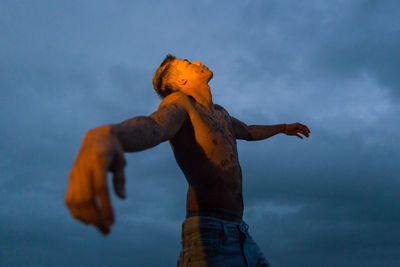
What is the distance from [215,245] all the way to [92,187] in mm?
2038

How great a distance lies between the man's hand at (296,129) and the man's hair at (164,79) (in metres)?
2.15

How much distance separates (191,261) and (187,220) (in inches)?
18.6

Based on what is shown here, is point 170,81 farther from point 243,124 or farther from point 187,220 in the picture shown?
point 187,220

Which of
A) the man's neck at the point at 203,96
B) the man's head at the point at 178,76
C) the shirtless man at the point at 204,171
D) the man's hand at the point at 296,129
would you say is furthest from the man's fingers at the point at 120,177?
the man's hand at the point at 296,129

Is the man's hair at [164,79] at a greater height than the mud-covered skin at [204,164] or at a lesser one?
greater

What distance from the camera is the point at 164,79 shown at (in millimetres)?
5234

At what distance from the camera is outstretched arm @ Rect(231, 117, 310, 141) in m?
5.65

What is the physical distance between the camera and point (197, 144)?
412 centimetres

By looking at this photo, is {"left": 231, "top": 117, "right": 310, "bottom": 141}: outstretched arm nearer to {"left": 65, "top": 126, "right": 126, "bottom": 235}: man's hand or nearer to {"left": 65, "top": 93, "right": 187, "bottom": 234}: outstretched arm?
{"left": 65, "top": 93, "right": 187, "bottom": 234}: outstretched arm

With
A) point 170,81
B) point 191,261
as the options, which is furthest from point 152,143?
point 170,81

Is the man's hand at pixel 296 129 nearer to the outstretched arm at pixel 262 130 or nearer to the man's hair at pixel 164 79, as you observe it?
the outstretched arm at pixel 262 130

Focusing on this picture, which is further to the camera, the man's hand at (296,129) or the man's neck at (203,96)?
the man's hand at (296,129)

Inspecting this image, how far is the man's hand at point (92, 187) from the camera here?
2.06 m

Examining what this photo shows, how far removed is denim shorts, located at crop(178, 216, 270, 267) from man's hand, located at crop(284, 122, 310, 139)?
2.50 metres
